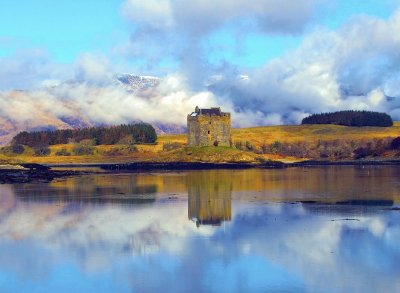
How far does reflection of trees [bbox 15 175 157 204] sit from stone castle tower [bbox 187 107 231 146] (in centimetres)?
3905

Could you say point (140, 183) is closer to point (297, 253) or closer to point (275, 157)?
point (297, 253)

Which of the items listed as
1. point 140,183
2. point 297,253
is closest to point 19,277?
point 297,253

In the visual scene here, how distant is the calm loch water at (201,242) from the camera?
1825 cm

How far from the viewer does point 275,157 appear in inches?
4267

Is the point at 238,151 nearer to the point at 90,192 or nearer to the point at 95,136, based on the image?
the point at 95,136

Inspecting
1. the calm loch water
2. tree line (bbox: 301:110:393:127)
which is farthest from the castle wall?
tree line (bbox: 301:110:393:127)

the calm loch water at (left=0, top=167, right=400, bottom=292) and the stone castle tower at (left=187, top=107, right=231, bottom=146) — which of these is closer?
the calm loch water at (left=0, top=167, right=400, bottom=292)

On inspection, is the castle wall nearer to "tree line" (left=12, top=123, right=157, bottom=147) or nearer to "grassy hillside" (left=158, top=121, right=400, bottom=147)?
"grassy hillside" (left=158, top=121, right=400, bottom=147)

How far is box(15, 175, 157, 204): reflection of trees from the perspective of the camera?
1577 inches

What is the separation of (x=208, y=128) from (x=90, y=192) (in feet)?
165

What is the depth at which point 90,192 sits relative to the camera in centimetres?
4519

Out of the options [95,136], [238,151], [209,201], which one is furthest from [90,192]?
[95,136]

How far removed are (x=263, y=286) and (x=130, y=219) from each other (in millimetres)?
13802

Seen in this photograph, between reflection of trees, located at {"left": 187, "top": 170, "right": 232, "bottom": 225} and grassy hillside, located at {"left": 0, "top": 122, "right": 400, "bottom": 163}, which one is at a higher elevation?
A: grassy hillside, located at {"left": 0, "top": 122, "right": 400, "bottom": 163}
